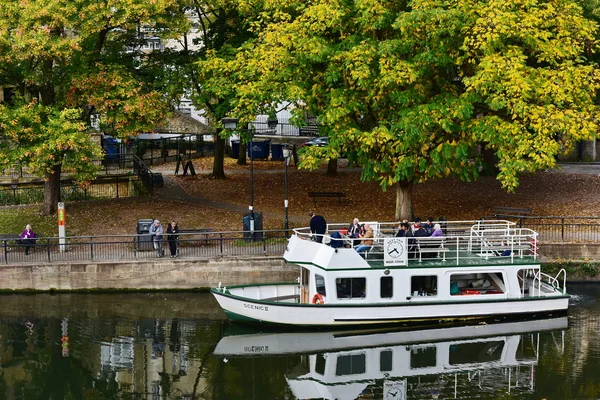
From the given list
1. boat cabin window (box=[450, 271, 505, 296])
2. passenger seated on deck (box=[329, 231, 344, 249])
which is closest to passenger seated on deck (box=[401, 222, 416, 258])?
boat cabin window (box=[450, 271, 505, 296])

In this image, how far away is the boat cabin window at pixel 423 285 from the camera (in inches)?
1389

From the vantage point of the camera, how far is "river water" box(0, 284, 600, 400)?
29375mm

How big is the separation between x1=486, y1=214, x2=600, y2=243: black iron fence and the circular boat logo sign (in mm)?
7964

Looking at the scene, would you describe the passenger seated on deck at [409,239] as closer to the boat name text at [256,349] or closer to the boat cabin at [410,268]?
the boat cabin at [410,268]

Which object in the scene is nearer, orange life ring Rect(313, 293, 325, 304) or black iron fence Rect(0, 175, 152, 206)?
orange life ring Rect(313, 293, 325, 304)

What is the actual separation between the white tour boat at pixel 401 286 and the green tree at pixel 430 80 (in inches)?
149

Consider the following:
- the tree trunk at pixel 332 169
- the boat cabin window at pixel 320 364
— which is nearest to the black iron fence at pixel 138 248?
the boat cabin window at pixel 320 364

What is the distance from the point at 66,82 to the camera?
42.8 meters

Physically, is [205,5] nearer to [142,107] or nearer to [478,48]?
[142,107]

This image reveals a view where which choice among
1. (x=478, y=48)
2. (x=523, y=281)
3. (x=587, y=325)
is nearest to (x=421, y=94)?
(x=478, y=48)

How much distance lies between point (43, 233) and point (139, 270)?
5.66 m

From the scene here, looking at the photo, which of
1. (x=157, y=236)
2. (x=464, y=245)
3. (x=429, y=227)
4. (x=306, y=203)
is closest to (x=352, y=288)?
(x=429, y=227)

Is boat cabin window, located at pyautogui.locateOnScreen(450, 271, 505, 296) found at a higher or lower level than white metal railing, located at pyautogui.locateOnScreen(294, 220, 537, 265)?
lower

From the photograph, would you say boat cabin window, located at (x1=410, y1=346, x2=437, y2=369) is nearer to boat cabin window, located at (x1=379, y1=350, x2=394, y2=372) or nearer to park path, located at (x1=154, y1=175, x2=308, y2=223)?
boat cabin window, located at (x1=379, y1=350, x2=394, y2=372)
